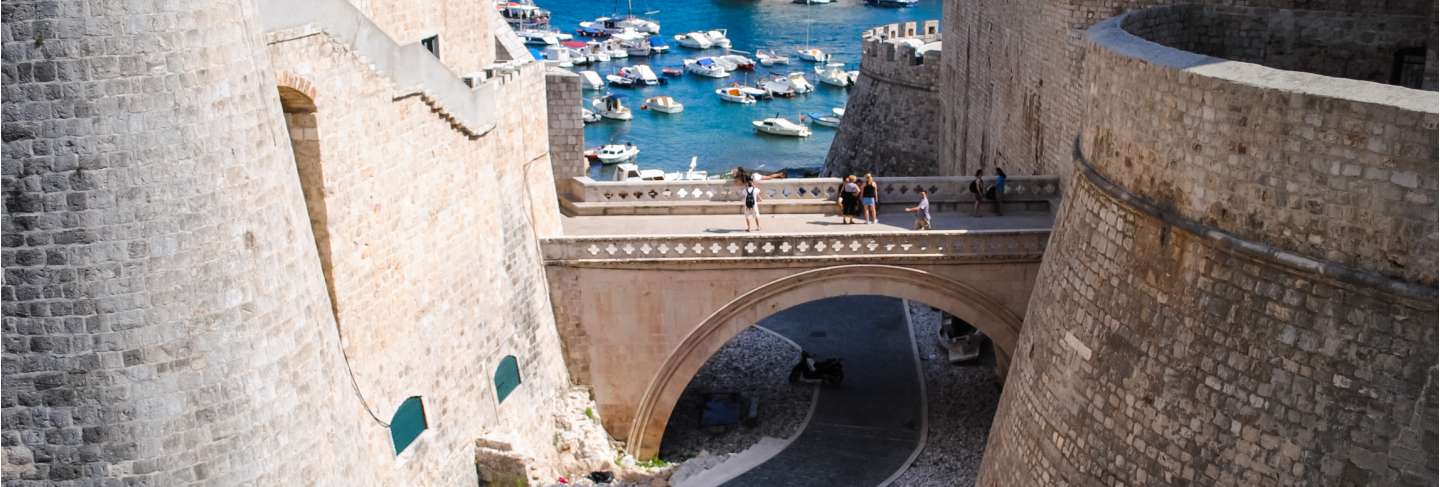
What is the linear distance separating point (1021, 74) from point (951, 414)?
609 centimetres

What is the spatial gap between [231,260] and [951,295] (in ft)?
42.5

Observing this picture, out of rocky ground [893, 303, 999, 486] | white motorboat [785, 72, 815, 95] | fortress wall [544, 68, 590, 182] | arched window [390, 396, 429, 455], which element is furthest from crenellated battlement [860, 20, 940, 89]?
white motorboat [785, 72, 815, 95]

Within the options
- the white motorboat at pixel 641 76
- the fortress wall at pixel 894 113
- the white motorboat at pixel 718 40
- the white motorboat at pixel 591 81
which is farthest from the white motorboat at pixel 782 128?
the fortress wall at pixel 894 113

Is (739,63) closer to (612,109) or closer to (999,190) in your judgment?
(612,109)

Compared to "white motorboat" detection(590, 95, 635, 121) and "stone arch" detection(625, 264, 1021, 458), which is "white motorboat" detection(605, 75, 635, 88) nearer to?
"white motorboat" detection(590, 95, 635, 121)

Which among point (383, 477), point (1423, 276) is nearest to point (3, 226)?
point (383, 477)

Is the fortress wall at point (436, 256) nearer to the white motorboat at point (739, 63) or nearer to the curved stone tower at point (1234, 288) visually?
the curved stone tower at point (1234, 288)

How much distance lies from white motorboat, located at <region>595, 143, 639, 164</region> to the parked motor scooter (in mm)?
29646

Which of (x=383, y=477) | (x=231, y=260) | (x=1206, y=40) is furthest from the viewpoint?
(x=1206, y=40)

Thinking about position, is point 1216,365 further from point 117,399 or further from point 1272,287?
point 117,399

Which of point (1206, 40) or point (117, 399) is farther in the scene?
point (1206, 40)

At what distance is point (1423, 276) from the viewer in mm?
12391

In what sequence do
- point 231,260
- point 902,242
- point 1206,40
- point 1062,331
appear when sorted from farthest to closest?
1. point 902,242
2. point 1206,40
3. point 1062,331
4. point 231,260

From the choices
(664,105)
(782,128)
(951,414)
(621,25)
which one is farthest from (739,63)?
(951,414)
